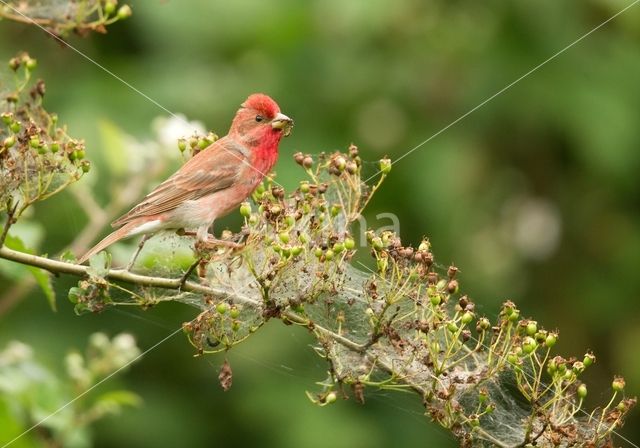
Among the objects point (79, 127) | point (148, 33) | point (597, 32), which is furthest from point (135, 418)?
point (597, 32)

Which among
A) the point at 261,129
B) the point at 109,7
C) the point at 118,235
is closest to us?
the point at 109,7

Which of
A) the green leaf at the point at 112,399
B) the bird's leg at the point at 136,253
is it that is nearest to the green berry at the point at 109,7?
the bird's leg at the point at 136,253

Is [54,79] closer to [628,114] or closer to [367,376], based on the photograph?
[628,114]

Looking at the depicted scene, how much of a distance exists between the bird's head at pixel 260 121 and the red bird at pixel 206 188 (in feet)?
0.06

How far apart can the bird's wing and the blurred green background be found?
219 cm

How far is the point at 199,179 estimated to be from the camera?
5.15 metres

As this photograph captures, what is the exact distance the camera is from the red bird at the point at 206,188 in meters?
5.00

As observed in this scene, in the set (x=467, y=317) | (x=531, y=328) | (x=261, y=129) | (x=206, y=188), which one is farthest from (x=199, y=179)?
(x=531, y=328)

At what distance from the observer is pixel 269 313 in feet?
13.3

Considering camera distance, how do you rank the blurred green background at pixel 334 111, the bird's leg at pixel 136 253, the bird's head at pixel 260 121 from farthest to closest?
the blurred green background at pixel 334 111 → the bird's head at pixel 260 121 → the bird's leg at pixel 136 253

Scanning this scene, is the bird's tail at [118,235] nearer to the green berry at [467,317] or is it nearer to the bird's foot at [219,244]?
the bird's foot at [219,244]

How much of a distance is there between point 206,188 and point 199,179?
0.15ft

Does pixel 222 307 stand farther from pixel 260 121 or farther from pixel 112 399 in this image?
pixel 260 121

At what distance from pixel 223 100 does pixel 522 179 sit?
98.8 inches
